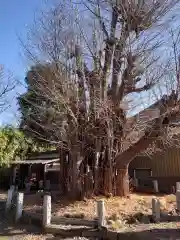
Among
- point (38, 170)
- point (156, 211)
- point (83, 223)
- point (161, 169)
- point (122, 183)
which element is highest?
point (38, 170)

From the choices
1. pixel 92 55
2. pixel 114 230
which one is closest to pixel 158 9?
pixel 92 55

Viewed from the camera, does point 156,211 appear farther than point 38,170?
No

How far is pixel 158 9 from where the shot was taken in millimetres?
14602

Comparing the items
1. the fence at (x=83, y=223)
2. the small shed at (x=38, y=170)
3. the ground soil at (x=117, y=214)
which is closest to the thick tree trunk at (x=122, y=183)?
the ground soil at (x=117, y=214)

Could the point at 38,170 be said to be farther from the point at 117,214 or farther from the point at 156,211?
the point at 156,211

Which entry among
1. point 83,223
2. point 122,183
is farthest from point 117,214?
point 122,183

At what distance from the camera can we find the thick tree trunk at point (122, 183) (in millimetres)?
15094

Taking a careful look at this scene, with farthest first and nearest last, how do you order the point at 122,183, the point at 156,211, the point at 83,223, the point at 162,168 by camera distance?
the point at 162,168, the point at 122,183, the point at 156,211, the point at 83,223

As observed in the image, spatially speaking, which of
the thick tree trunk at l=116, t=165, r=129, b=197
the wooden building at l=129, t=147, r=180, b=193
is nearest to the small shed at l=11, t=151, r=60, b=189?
the wooden building at l=129, t=147, r=180, b=193

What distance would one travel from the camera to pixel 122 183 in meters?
15.2

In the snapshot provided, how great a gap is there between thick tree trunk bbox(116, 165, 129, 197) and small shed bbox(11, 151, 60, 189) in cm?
1178

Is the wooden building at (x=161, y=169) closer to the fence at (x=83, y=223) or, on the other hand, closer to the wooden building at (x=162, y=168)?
the wooden building at (x=162, y=168)

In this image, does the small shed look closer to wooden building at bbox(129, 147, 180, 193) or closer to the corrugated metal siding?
wooden building at bbox(129, 147, 180, 193)

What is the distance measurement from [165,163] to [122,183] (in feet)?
21.9
